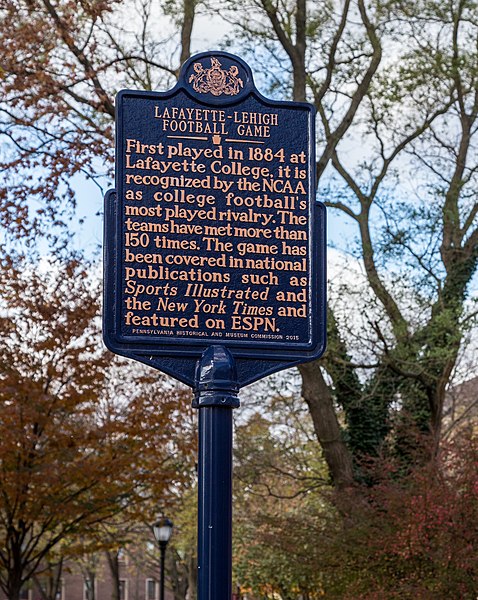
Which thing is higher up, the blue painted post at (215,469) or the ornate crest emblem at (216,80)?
the ornate crest emblem at (216,80)

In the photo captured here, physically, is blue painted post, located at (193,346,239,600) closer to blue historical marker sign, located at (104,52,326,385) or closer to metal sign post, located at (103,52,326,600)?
metal sign post, located at (103,52,326,600)

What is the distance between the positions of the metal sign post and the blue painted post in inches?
0.4

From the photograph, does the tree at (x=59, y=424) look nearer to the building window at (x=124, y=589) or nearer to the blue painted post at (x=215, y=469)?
the blue painted post at (x=215, y=469)

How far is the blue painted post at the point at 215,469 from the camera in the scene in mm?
7836

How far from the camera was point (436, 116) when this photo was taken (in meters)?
27.1

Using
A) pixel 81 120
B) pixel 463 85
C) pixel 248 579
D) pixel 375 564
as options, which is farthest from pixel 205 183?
pixel 248 579

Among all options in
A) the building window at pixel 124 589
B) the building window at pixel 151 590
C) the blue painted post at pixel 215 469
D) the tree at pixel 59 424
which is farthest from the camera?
the building window at pixel 124 589

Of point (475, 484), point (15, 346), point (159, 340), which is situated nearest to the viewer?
point (159, 340)

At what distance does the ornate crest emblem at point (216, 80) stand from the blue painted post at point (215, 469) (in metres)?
2.03

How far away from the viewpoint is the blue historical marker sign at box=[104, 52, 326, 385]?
8.06 m

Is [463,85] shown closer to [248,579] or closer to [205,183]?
[248,579]

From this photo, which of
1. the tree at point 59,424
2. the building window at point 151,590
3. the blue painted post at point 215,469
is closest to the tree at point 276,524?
the tree at point 59,424

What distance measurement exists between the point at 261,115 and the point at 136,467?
13.3 meters

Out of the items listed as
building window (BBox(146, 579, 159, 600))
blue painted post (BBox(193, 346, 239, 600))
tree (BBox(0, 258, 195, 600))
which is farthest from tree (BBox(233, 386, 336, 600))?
building window (BBox(146, 579, 159, 600))
